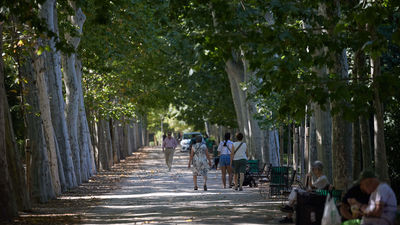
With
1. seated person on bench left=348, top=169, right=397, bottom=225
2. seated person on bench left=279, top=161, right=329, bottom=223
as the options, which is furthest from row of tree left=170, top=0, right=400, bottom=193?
seated person on bench left=348, top=169, right=397, bottom=225

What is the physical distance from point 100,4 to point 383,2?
20.2 ft

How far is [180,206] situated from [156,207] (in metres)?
0.55

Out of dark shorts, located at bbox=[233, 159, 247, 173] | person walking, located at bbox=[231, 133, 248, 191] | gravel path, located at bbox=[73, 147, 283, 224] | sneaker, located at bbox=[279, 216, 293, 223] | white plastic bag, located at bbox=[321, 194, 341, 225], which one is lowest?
sneaker, located at bbox=[279, 216, 293, 223]

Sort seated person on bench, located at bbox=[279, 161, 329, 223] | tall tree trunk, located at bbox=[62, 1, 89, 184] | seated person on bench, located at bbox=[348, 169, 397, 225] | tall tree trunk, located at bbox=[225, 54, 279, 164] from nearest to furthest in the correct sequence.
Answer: seated person on bench, located at bbox=[348, 169, 397, 225], seated person on bench, located at bbox=[279, 161, 329, 223], tall tree trunk, located at bbox=[62, 1, 89, 184], tall tree trunk, located at bbox=[225, 54, 279, 164]

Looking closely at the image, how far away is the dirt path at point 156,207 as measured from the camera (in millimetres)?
14797

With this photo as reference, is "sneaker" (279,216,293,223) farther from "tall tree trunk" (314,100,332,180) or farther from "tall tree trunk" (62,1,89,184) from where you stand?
"tall tree trunk" (62,1,89,184)

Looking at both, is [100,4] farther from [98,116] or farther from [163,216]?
[98,116]

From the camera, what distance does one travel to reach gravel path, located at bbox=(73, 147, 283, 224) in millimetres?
14641

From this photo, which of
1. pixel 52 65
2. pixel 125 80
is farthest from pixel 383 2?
pixel 125 80

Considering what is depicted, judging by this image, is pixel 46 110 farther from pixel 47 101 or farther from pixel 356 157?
pixel 356 157

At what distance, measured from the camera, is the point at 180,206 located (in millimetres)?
17781

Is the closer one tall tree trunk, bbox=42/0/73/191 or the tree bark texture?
the tree bark texture

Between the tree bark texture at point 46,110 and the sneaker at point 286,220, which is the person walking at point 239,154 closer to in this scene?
the tree bark texture at point 46,110

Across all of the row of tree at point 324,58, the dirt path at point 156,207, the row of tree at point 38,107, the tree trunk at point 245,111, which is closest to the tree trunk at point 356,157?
the row of tree at point 324,58
